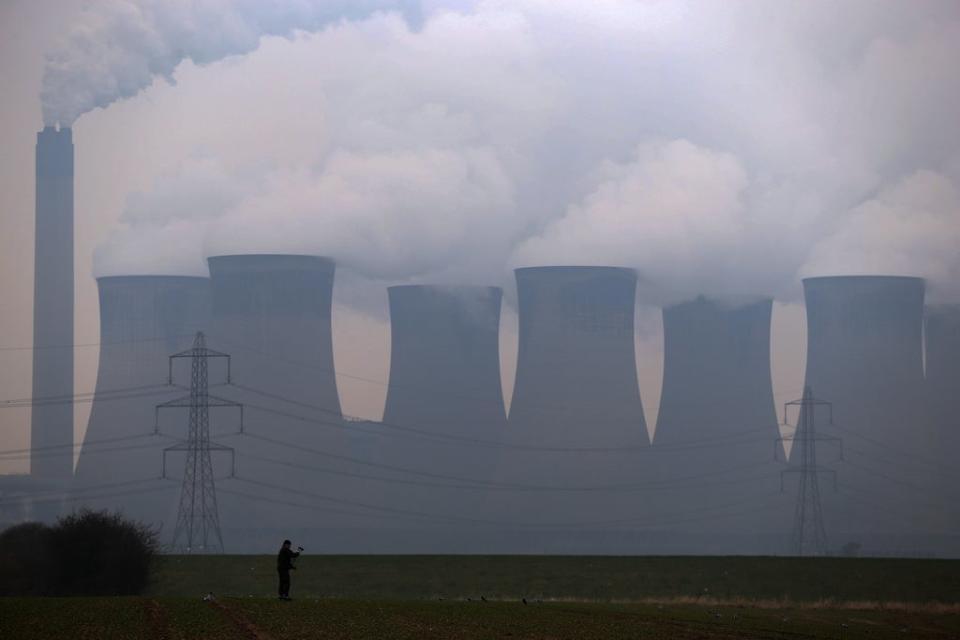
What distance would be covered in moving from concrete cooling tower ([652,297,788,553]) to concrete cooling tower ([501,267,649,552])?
178cm

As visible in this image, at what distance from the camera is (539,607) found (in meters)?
16.7

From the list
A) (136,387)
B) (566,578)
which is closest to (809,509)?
(136,387)

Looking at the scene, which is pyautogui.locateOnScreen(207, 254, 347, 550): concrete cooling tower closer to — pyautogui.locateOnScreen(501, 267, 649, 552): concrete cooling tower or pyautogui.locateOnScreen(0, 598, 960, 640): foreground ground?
pyautogui.locateOnScreen(501, 267, 649, 552): concrete cooling tower

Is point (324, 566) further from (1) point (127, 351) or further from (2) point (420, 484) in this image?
(2) point (420, 484)

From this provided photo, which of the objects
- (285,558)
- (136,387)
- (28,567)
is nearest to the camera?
(285,558)

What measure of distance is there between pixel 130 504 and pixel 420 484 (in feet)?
35.5

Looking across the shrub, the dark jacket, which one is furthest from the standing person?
the shrub

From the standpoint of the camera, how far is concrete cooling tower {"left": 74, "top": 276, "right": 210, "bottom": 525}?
41281mm

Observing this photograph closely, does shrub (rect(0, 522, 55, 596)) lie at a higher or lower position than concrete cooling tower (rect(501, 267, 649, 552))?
lower

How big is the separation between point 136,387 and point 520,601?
84.7 ft

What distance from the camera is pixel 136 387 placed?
4194 cm

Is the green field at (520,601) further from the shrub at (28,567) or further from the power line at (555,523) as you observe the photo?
the power line at (555,523)

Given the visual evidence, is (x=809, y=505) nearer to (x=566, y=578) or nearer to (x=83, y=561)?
(x=566, y=578)

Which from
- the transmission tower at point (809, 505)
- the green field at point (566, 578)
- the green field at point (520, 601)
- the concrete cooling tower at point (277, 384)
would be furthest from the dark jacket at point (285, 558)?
the transmission tower at point (809, 505)
